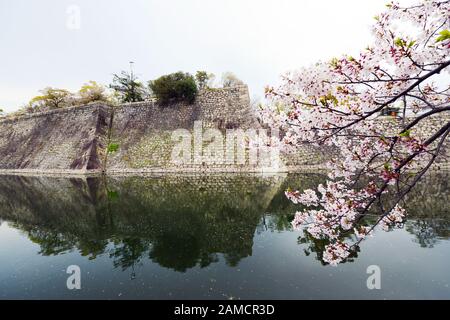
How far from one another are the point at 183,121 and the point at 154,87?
5.14m

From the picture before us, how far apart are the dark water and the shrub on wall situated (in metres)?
15.9

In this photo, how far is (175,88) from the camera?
25.3 m

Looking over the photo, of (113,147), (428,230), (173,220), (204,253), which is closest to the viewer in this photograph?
(204,253)

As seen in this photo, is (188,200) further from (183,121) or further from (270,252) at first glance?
(183,121)

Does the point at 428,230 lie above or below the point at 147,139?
below

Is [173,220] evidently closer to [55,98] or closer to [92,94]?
[92,94]

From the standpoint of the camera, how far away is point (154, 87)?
1032 inches

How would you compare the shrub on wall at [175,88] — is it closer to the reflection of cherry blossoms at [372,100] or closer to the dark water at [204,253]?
the dark water at [204,253]

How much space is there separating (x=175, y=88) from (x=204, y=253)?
2148cm

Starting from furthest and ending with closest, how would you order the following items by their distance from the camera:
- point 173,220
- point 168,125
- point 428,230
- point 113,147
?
point 113,147 → point 168,125 → point 173,220 → point 428,230

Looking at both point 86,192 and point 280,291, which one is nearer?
point 280,291

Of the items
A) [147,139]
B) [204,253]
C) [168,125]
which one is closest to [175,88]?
[168,125]

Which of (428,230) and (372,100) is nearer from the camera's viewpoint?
(372,100)

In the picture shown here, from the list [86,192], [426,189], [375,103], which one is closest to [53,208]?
[86,192]
